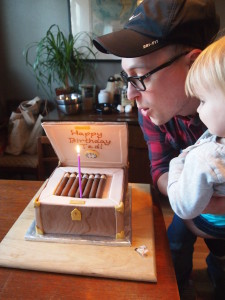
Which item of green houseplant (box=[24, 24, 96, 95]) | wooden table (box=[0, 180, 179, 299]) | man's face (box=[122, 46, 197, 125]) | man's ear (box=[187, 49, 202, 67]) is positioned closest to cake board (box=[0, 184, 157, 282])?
wooden table (box=[0, 180, 179, 299])

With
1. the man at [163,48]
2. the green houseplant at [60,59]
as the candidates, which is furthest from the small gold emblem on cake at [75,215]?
the green houseplant at [60,59]

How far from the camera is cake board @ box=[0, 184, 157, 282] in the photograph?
27.9 inches

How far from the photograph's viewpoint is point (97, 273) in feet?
2.32

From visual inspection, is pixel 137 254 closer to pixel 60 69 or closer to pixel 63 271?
pixel 63 271

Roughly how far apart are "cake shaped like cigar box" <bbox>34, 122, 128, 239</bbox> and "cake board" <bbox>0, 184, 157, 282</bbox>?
53 millimetres

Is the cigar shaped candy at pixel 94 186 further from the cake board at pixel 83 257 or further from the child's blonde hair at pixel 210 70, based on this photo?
the child's blonde hair at pixel 210 70

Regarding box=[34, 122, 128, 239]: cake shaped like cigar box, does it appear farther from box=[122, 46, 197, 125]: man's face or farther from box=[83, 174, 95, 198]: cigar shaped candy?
box=[122, 46, 197, 125]: man's face

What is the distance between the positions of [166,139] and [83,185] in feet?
1.51

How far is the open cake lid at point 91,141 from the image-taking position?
89cm

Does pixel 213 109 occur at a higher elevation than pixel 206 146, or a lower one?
higher

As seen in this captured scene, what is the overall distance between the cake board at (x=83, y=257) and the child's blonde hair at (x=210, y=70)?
1.55 ft

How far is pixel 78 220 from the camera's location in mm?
810

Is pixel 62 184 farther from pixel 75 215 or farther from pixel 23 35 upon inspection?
pixel 23 35

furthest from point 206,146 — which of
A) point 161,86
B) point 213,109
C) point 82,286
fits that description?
point 82,286
